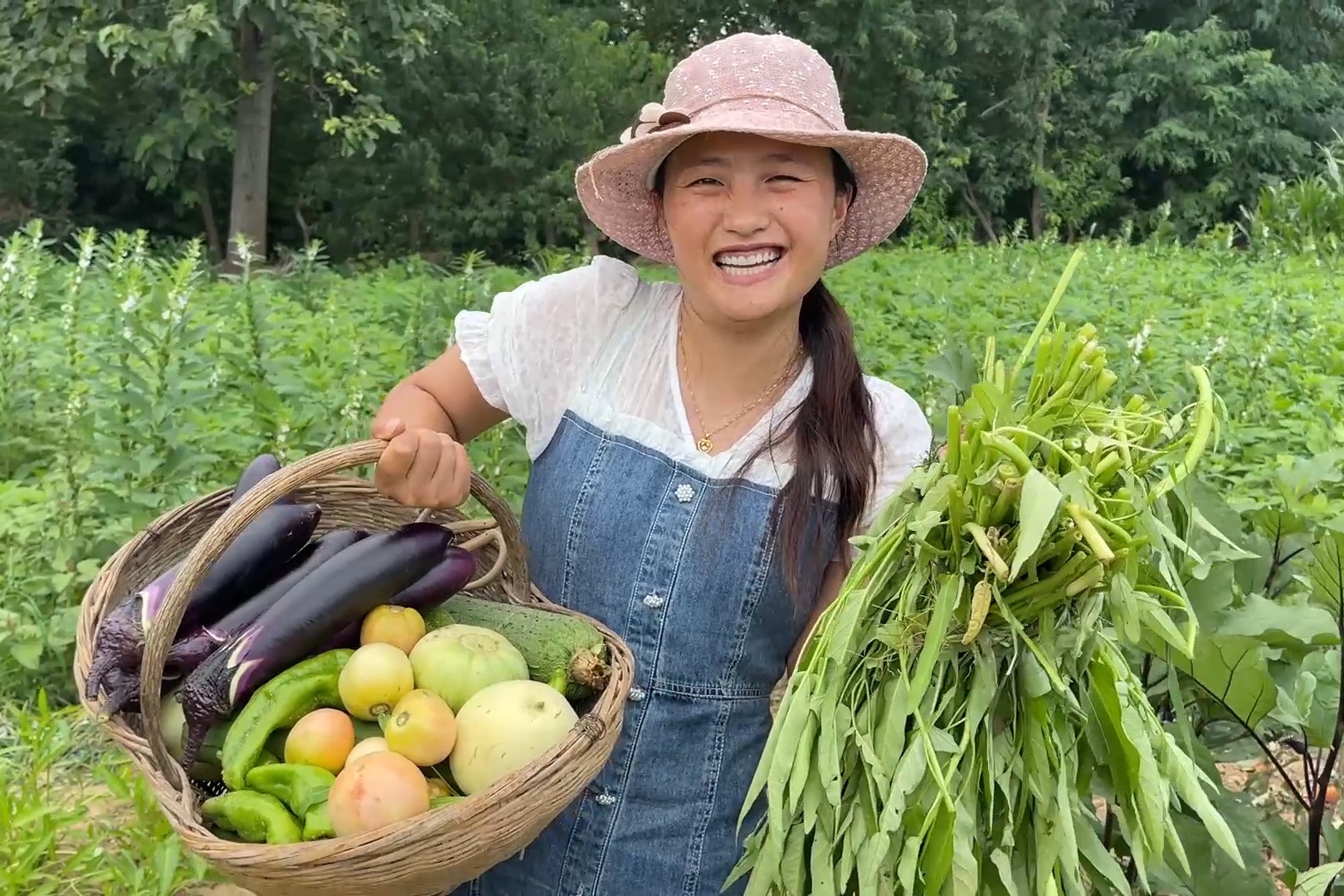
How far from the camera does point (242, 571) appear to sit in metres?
1.30

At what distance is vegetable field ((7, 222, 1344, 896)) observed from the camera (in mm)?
1266

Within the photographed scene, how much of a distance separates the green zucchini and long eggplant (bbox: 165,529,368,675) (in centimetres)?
15

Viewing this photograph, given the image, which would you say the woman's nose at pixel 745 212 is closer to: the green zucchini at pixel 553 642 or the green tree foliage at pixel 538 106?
the green zucchini at pixel 553 642

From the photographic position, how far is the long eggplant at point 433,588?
4.18 feet

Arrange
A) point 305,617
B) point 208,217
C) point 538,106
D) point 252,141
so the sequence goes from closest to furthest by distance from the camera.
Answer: point 305,617, point 252,141, point 208,217, point 538,106

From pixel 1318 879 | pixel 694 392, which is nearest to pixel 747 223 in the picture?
pixel 694 392

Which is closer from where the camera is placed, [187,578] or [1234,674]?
[187,578]

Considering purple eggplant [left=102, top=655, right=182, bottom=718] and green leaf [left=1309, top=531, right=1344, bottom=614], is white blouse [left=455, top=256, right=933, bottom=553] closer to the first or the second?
green leaf [left=1309, top=531, right=1344, bottom=614]

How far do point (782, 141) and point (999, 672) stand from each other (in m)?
0.77

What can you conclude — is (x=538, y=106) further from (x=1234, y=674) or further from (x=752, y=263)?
(x=1234, y=674)

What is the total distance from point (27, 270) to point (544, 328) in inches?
119

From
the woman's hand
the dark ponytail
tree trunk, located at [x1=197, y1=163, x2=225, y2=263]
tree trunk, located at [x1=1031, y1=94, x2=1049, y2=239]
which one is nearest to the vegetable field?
the dark ponytail

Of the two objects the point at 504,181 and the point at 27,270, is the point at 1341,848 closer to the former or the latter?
the point at 27,270

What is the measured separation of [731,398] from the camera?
1.54m
